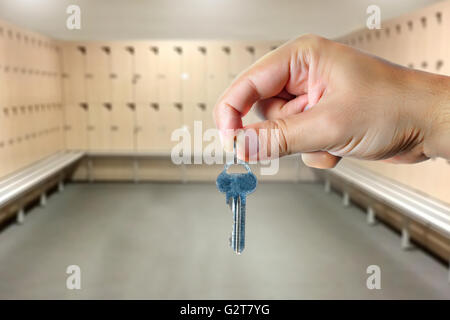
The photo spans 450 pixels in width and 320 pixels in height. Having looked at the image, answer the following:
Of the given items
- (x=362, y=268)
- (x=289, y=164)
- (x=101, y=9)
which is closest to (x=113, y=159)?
(x=101, y=9)

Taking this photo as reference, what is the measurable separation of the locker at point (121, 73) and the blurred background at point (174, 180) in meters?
0.02

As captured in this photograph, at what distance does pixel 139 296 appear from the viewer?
8.44 feet

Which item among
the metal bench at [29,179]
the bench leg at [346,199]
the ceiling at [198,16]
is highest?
the ceiling at [198,16]

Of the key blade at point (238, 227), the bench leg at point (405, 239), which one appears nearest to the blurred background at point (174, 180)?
the bench leg at point (405, 239)

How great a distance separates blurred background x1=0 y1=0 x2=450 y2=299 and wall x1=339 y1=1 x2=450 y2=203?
0.02 meters

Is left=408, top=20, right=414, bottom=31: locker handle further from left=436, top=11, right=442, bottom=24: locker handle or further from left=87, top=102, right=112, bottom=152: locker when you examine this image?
left=87, top=102, right=112, bottom=152: locker

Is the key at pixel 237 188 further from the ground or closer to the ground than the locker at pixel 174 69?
closer to the ground

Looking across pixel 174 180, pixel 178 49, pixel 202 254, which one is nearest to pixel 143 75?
pixel 178 49

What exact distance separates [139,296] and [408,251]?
2317 mm

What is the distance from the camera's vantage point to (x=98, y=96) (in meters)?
6.12

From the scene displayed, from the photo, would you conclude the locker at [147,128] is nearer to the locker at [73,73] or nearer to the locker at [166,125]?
the locker at [166,125]

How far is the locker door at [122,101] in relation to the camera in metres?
5.98

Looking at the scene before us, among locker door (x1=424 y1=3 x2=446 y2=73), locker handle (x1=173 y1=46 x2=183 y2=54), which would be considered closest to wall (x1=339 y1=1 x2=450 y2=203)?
locker door (x1=424 y1=3 x2=446 y2=73)
